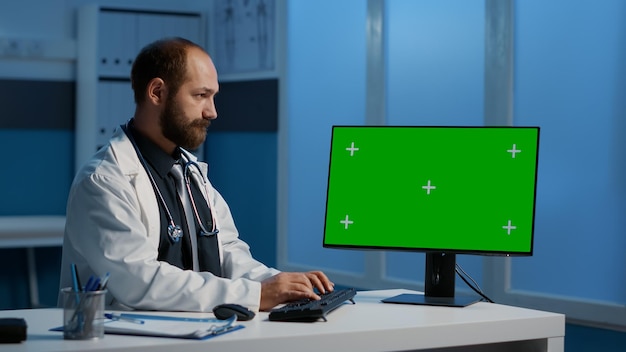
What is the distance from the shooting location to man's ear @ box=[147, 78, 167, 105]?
91.9 inches

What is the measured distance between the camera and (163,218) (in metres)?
2.22

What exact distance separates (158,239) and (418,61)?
6.85ft

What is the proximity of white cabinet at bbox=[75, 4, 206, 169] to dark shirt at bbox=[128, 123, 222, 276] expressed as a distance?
9.14 ft

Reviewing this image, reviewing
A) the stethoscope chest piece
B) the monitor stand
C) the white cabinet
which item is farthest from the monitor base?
the white cabinet

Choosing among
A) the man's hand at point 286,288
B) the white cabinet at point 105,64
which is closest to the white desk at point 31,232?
the white cabinet at point 105,64

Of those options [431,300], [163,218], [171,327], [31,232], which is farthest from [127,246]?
[31,232]

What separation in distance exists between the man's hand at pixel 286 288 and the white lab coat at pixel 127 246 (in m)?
0.03

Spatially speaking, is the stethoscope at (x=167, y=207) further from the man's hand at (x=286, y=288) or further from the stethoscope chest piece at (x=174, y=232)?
the man's hand at (x=286, y=288)

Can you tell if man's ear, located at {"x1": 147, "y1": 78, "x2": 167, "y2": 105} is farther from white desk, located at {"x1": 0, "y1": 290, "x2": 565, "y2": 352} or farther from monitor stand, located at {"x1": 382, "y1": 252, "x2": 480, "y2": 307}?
monitor stand, located at {"x1": 382, "y1": 252, "x2": 480, "y2": 307}

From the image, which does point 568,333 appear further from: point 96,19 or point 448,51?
point 96,19

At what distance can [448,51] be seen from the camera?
3.88 meters

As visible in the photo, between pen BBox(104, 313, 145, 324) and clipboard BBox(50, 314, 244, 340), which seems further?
pen BBox(104, 313, 145, 324)

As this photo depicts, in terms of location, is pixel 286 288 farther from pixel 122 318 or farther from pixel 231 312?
pixel 122 318

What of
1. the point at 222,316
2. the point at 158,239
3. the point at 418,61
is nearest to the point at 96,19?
the point at 418,61
